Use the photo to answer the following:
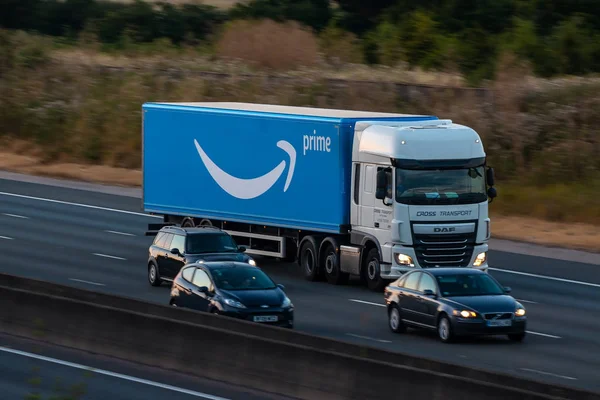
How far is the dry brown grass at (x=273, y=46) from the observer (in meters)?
62.7

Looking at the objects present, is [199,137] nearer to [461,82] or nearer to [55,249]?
[55,249]

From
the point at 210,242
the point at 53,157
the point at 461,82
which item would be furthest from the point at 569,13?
the point at 210,242

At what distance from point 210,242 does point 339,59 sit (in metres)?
37.7

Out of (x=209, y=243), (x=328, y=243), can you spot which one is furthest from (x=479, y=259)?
(x=209, y=243)

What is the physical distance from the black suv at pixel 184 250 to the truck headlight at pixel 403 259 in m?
3.07

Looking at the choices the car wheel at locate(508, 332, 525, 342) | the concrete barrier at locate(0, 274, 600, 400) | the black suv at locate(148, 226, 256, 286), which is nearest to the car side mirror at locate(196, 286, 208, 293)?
the concrete barrier at locate(0, 274, 600, 400)

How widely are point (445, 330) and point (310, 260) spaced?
757 cm

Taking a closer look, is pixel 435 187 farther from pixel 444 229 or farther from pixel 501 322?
pixel 501 322

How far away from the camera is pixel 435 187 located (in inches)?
1049

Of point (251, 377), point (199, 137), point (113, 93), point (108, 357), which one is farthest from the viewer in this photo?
point (113, 93)

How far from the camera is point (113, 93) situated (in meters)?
58.2

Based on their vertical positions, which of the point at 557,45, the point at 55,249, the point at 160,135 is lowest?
the point at 55,249

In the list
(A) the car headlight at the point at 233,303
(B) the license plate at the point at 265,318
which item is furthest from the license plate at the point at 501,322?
(A) the car headlight at the point at 233,303

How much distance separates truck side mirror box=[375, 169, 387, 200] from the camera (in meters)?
26.4
